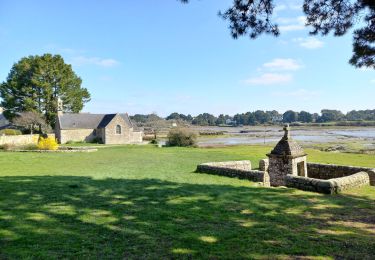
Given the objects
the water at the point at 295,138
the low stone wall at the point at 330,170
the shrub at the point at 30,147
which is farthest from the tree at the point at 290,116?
the low stone wall at the point at 330,170

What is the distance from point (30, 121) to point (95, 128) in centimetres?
953

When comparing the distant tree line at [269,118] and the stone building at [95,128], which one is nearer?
the stone building at [95,128]

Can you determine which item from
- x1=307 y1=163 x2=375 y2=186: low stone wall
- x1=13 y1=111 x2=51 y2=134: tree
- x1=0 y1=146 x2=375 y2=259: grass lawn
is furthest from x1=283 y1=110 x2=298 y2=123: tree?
x1=0 y1=146 x2=375 y2=259: grass lawn

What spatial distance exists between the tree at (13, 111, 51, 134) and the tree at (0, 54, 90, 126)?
94.2 inches

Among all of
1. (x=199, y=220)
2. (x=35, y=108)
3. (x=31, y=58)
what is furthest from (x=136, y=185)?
(x=31, y=58)

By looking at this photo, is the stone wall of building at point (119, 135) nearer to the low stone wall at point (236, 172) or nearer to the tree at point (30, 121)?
the tree at point (30, 121)

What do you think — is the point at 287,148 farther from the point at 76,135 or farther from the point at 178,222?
the point at 76,135

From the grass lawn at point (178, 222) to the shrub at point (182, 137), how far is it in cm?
3108

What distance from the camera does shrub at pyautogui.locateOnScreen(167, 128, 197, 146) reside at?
137ft

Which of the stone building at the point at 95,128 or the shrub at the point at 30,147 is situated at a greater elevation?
the stone building at the point at 95,128

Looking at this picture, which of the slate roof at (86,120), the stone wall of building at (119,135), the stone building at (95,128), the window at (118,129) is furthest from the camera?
the window at (118,129)

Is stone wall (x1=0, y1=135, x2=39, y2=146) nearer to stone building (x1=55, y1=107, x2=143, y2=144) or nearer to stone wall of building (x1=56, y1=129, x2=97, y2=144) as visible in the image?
stone wall of building (x1=56, y1=129, x2=97, y2=144)

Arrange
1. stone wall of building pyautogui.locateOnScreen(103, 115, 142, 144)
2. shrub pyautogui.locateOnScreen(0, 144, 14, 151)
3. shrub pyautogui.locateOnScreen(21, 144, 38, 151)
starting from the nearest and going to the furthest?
shrub pyautogui.locateOnScreen(0, 144, 14, 151)
shrub pyautogui.locateOnScreen(21, 144, 38, 151)
stone wall of building pyautogui.locateOnScreen(103, 115, 142, 144)

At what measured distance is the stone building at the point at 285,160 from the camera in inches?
540
